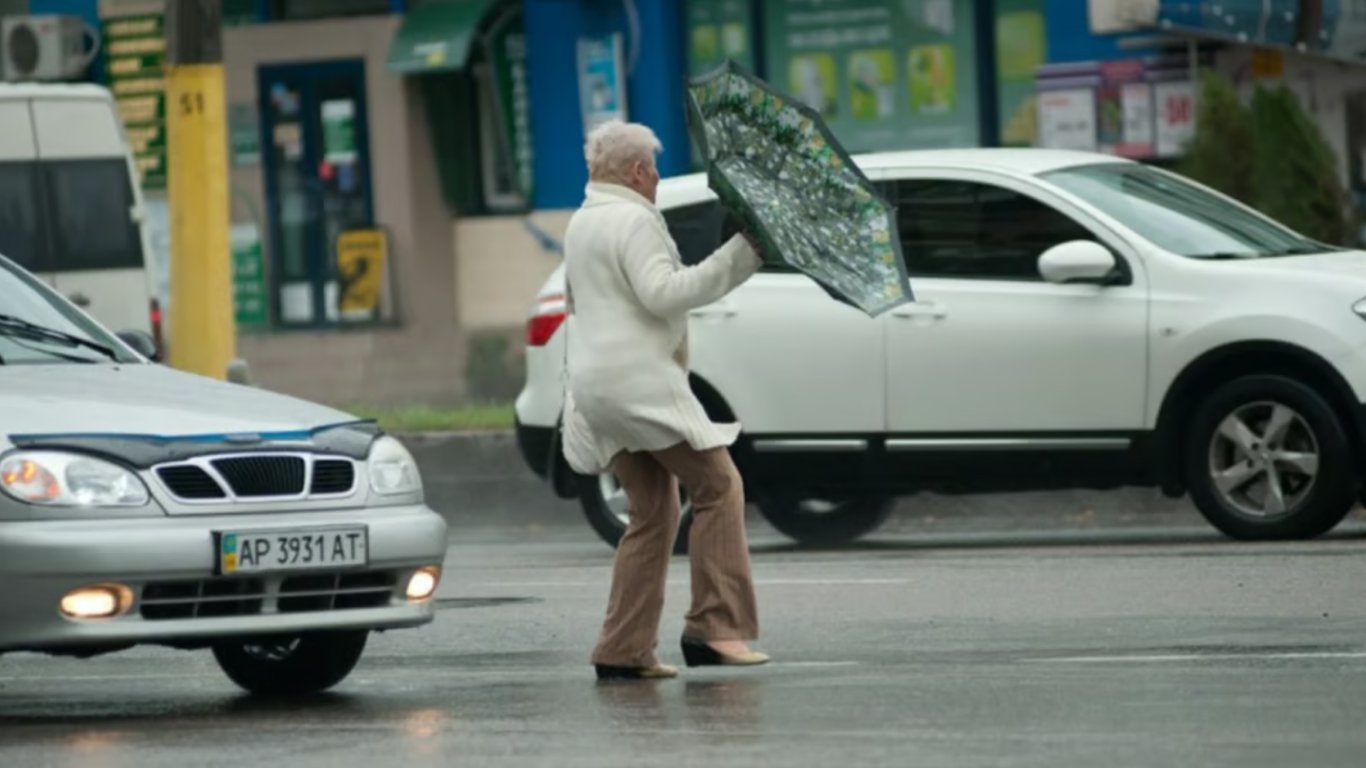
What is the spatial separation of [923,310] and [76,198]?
952cm

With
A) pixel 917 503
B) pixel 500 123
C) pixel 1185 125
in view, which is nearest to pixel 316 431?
pixel 917 503

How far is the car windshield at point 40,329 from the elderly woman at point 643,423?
1423 mm

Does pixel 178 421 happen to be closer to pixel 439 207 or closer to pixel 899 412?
pixel 899 412

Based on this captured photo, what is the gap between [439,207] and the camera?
87.2 feet

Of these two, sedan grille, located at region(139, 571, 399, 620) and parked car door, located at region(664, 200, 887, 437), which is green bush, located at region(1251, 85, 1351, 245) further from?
sedan grille, located at region(139, 571, 399, 620)

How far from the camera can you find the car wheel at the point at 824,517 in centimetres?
1572

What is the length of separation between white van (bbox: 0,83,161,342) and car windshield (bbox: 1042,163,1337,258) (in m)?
8.95

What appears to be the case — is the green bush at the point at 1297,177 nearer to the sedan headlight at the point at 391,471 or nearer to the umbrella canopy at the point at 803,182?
the umbrella canopy at the point at 803,182

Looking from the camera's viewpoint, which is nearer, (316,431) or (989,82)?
(316,431)

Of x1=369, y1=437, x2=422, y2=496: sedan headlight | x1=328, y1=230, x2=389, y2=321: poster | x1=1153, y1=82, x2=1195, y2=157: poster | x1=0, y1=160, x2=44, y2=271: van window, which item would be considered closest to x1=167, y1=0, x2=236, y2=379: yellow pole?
x1=0, y1=160, x2=44, y2=271: van window

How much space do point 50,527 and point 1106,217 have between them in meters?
6.43

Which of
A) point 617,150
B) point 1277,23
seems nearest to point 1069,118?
point 1277,23

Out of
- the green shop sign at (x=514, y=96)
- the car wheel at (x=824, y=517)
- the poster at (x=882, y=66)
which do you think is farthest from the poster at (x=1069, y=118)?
the car wheel at (x=824, y=517)

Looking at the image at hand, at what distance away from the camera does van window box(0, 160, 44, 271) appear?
22.4 metres
